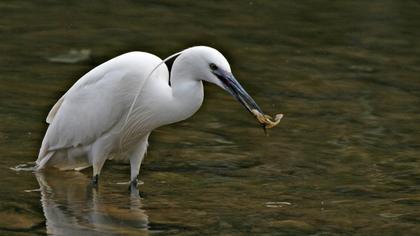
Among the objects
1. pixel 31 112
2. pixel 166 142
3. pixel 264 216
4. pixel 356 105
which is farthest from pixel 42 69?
pixel 264 216

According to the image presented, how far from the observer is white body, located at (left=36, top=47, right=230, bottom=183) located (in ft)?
23.5

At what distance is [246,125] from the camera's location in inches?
378

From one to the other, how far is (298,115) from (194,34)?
299cm

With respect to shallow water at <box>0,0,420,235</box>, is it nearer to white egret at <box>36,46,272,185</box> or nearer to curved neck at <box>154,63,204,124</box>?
white egret at <box>36,46,272,185</box>

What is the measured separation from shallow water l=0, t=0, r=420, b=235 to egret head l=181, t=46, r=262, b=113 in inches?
31.5

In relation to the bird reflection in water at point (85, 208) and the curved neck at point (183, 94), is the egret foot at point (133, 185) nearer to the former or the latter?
the bird reflection in water at point (85, 208)

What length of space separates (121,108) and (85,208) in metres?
0.76

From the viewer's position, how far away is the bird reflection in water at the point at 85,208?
22.2ft

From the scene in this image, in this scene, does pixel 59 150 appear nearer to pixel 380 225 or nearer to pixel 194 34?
pixel 380 225

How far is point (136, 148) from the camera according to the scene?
25.8 feet

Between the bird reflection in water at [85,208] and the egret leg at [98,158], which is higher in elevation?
the egret leg at [98,158]

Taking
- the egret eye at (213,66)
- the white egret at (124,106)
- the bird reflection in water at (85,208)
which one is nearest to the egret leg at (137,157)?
the white egret at (124,106)

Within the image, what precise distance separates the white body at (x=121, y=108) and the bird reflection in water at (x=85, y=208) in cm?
18

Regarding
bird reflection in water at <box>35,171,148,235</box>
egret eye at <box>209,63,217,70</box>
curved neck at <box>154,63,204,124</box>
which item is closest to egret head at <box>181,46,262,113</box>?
egret eye at <box>209,63,217,70</box>
